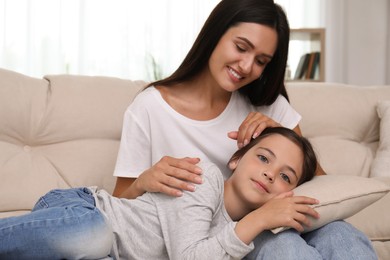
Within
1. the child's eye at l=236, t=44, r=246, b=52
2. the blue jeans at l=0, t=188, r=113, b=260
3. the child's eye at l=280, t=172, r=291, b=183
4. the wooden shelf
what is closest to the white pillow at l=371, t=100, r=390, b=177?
the child's eye at l=280, t=172, r=291, b=183

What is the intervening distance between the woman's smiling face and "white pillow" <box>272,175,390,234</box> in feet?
1.29

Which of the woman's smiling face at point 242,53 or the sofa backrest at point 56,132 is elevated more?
the woman's smiling face at point 242,53

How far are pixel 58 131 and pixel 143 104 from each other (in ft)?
1.35

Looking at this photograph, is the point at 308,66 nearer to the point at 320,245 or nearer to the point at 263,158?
the point at 263,158

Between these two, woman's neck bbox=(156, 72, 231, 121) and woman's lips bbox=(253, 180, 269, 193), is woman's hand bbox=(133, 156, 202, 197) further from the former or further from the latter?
woman's neck bbox=(156, 72, 231, 121)

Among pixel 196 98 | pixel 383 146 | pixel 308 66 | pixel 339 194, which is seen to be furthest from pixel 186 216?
pixel 308 66

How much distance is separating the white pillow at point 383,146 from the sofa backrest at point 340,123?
0.05 m

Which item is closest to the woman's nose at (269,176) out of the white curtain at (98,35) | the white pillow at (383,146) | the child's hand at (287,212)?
the child's hand at (287,212)

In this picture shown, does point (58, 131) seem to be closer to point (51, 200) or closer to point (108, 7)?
point (51, 200)

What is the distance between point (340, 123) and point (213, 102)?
70cm

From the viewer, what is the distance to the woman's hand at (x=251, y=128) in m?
1.72

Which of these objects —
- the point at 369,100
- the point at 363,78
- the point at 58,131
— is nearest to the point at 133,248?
the point at 58,131

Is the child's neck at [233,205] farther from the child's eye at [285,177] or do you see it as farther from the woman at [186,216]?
the child's eye at [285,177]

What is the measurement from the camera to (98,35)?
13.8ft
